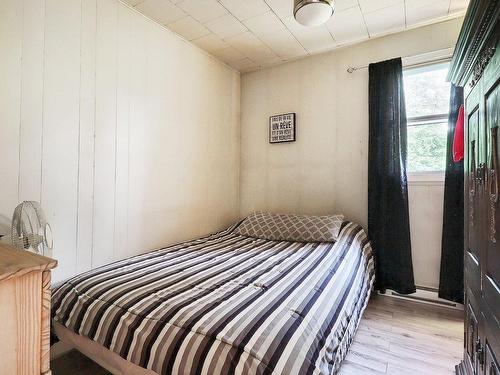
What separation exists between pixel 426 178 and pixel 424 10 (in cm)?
139

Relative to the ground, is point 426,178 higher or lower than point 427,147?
lower

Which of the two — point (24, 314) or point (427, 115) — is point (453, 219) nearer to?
point (427, 115)

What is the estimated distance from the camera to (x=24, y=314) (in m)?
0.61

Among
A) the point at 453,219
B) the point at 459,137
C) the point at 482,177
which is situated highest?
the point at 459,137

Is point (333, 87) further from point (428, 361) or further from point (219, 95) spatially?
point (428, 361)

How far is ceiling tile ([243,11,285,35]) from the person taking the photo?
2305mm

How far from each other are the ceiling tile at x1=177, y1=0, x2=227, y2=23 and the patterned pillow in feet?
6.17

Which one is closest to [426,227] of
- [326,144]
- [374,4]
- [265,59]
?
[326,144]

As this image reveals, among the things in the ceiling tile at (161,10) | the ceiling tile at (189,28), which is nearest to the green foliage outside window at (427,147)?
the ceiling tile at (189,28)

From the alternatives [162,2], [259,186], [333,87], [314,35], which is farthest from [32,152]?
[333,87]

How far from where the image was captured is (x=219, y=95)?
3.12 meters

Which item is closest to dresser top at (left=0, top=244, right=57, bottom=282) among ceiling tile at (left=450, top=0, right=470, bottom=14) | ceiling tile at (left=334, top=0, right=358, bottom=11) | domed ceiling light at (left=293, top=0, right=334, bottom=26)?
domed ceiling light at (left=293, top=0, right=334, bottom=26)

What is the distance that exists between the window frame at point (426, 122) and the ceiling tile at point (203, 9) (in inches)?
69.0

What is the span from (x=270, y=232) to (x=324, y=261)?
801 millimetres
